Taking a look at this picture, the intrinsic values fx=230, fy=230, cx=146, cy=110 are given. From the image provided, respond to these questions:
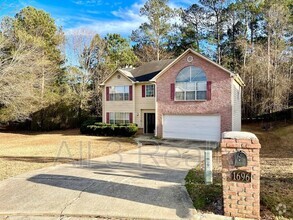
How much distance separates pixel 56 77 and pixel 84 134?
11.9m

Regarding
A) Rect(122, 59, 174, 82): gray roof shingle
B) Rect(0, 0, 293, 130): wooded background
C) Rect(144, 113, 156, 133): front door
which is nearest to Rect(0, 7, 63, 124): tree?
Rect(0, 0, 293, 130): wooded background

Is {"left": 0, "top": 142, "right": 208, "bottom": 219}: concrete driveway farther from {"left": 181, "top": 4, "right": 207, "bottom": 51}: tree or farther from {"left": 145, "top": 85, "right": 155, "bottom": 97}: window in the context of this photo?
{"left": 181, "top": 4, "right": 207, "bottom": 51}: tree

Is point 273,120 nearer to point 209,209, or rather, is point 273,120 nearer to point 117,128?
point 117,128

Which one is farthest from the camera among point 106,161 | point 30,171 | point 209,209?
point 106,161

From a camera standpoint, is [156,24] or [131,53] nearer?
[131,53]

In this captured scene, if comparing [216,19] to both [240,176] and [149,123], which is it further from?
[240,176]

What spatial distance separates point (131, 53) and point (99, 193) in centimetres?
3092

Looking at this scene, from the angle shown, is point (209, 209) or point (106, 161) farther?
point (106, 161)

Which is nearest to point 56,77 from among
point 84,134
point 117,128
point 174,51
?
point 84,134

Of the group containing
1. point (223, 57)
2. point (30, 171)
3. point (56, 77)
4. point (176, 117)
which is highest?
point (223, 57)

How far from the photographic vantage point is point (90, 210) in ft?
16.8

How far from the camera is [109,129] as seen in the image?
A: 21500 mm

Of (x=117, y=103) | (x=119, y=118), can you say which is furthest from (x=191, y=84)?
(x=119, y=118)

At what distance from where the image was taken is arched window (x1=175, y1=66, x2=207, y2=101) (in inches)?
680
